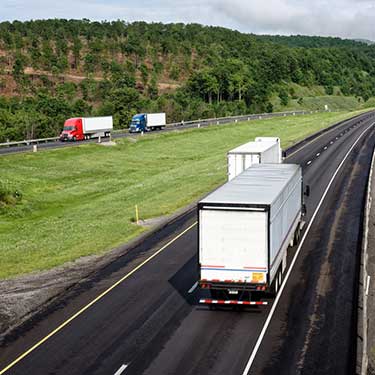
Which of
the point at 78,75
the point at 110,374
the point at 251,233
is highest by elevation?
the point at 78,75

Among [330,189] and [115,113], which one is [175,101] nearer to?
[115,113]

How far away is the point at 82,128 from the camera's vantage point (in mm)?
84750

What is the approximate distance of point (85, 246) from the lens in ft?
107

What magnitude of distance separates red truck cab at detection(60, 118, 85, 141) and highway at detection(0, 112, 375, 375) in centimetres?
5466

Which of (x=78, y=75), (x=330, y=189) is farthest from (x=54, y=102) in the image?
(x=330, y=189)

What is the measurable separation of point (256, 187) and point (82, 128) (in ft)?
209

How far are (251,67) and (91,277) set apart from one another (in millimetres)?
175629

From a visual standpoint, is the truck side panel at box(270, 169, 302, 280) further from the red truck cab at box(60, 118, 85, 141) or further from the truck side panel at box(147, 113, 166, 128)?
→ the truck side panel at box(147, 113, 166, 128)

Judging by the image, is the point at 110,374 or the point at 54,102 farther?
the point at 54,102

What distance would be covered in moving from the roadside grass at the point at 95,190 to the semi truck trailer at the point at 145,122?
5400 mm

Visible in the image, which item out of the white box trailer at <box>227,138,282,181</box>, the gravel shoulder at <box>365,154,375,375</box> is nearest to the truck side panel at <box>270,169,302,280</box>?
the gravel shoulder at <box>365,154,375,375</box>

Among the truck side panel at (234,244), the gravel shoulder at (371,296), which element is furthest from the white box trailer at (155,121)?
the truck side panel at (234,244)

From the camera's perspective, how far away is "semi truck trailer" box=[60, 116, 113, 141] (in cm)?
8394

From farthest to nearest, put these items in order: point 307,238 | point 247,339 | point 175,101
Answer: point 175,101, point 307,238, point 247,339
